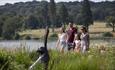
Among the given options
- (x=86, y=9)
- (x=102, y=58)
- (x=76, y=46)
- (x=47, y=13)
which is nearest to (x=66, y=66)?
(x=102, y=58)

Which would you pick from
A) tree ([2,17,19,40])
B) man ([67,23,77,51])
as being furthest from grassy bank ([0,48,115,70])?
tree ([2,17,19,40])

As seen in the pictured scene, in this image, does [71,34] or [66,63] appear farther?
[71,34]

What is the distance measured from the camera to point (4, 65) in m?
9.01

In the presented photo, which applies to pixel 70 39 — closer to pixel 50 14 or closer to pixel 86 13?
pixel 86 13

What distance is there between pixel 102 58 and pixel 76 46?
6.53 m

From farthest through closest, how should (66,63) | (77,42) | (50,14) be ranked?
(50,14)
(77,42)
(66,63)

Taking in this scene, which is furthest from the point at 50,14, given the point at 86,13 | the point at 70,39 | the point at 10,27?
the point at 70,39

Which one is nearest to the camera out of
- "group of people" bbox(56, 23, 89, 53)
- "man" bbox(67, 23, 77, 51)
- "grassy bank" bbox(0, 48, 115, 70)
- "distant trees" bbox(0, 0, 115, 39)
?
"grassy bank" bbox(0, 48, 115, 70)

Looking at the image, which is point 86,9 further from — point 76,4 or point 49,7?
point 76,4

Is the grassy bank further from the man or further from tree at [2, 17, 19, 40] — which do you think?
tree at [2, 17, 19, 40]

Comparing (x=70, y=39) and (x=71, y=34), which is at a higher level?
(x=71, y=34)

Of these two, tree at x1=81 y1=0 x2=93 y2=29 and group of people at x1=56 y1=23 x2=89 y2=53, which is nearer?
group of people at x1=56 y1=23 x2=89 y2=53

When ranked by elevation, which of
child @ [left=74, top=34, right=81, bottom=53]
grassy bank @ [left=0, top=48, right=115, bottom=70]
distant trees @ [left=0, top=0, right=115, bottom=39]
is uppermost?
grassy bank @ [left=0, top=48, right=115, bottom=70]

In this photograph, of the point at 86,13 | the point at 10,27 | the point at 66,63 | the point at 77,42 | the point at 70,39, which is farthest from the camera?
the point at 86,13
